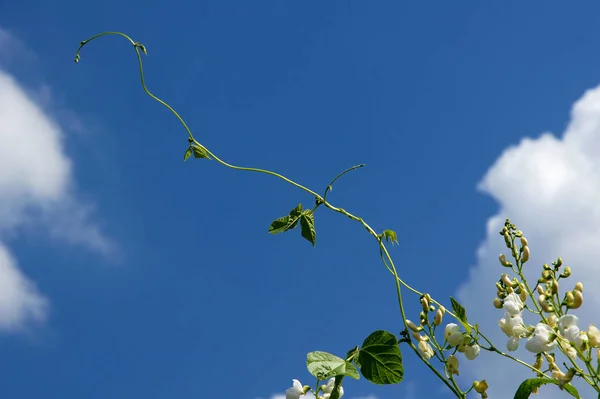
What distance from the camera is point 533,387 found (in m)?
1.63

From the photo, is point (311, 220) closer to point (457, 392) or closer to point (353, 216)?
point (353, 216)

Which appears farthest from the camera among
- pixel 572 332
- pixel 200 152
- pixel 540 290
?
pixel 200 152

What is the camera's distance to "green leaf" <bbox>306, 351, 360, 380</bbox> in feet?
5.59

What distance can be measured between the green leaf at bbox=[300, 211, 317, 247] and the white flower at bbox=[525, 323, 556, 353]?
32.9 inches

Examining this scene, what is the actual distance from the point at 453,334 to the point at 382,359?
23cm

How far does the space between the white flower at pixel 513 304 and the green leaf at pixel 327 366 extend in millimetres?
447

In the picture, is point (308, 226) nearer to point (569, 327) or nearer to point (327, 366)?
point (327, 366)

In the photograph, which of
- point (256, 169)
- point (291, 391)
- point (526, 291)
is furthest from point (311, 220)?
point (526, 291)

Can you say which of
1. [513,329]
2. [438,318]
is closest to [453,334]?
[438,318]

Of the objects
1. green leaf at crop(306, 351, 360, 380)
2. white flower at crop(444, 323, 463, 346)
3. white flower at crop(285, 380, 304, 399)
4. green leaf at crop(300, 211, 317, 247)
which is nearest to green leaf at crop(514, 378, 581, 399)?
white flower at crop(444, 323, 463, 346)

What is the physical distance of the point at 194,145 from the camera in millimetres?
2602

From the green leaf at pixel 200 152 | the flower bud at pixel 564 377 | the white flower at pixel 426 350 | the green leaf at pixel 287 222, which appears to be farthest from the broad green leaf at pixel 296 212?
the flower bud at pixel 564 377

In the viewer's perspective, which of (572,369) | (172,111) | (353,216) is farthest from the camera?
(172,111)

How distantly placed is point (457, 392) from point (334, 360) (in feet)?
1.11
